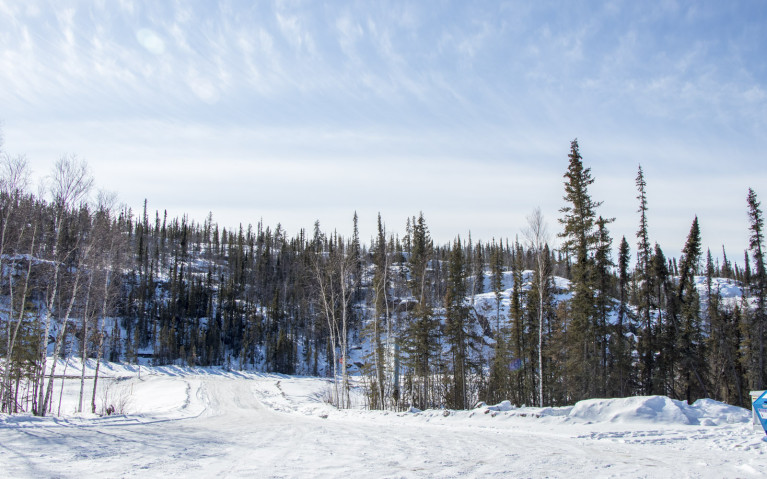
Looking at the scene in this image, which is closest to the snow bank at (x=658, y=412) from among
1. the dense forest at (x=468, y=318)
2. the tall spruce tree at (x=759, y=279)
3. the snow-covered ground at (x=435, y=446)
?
the snow-covered ground at (x=435, y=446)

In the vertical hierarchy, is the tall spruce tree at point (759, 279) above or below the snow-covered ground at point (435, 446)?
above

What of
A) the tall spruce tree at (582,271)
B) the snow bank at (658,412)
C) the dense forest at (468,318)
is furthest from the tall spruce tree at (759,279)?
the snow bank at (658,412)

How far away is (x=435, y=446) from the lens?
987cm

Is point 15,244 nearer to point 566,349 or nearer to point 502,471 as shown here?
point 502,471

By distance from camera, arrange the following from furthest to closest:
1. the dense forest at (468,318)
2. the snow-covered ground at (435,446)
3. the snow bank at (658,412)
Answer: the dense forest at (468,318) → the snow bank at (658,412) → the snow-covered ground at (435,446)


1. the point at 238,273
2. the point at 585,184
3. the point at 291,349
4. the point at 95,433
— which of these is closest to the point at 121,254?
the point at 95,433

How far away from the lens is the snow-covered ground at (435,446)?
7.49m

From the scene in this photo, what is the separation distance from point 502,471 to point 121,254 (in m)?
23.8

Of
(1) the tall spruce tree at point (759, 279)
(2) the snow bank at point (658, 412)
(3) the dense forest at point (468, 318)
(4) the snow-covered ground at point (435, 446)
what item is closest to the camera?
(4) the snow-covered ground at point (435, 446)

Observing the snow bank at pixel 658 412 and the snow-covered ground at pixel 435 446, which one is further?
the snow bank at pixel 658 412

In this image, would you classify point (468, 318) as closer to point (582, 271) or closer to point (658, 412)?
point (582, 271)

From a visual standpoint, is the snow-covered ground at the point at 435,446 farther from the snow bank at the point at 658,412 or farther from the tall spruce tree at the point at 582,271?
the tall spruce tree at the point at 582,271

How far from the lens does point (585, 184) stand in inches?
930

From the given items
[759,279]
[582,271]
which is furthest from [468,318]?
[759,279]
